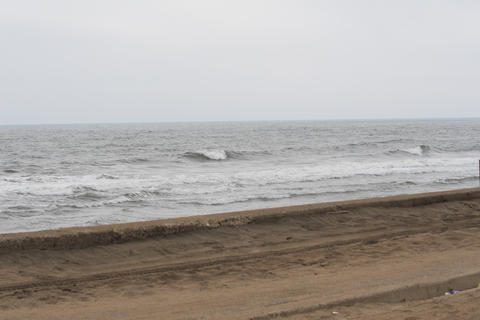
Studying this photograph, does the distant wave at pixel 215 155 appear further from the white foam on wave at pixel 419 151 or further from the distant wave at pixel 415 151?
the white foam on wave at pixel 419 151

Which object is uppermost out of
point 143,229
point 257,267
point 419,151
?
point 143,229

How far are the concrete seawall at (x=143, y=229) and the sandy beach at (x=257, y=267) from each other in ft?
0.05

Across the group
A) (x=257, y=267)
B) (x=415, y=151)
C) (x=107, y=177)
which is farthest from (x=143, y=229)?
(x=415, y=151)

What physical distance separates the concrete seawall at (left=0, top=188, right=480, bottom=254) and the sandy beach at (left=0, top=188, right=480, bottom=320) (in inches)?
0.6

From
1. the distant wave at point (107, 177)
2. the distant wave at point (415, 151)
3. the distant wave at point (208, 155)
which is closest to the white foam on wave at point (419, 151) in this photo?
the distant wave at point (415, 151)

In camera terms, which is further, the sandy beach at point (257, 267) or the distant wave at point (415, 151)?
the distant wave at point (415, 151)

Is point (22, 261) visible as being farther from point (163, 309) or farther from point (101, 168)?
point (101, 168)

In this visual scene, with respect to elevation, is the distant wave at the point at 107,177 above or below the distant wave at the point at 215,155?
below

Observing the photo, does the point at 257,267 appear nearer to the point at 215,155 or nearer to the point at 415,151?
the point at 215,155

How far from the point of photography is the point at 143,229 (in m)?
6.71

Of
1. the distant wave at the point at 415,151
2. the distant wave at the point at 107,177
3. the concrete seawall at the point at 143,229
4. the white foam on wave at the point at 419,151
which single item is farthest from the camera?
the white foam on wave at the point at 419,151

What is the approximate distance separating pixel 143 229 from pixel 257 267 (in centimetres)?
180

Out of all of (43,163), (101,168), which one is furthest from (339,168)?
(43,163)

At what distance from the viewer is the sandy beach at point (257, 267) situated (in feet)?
14.4
